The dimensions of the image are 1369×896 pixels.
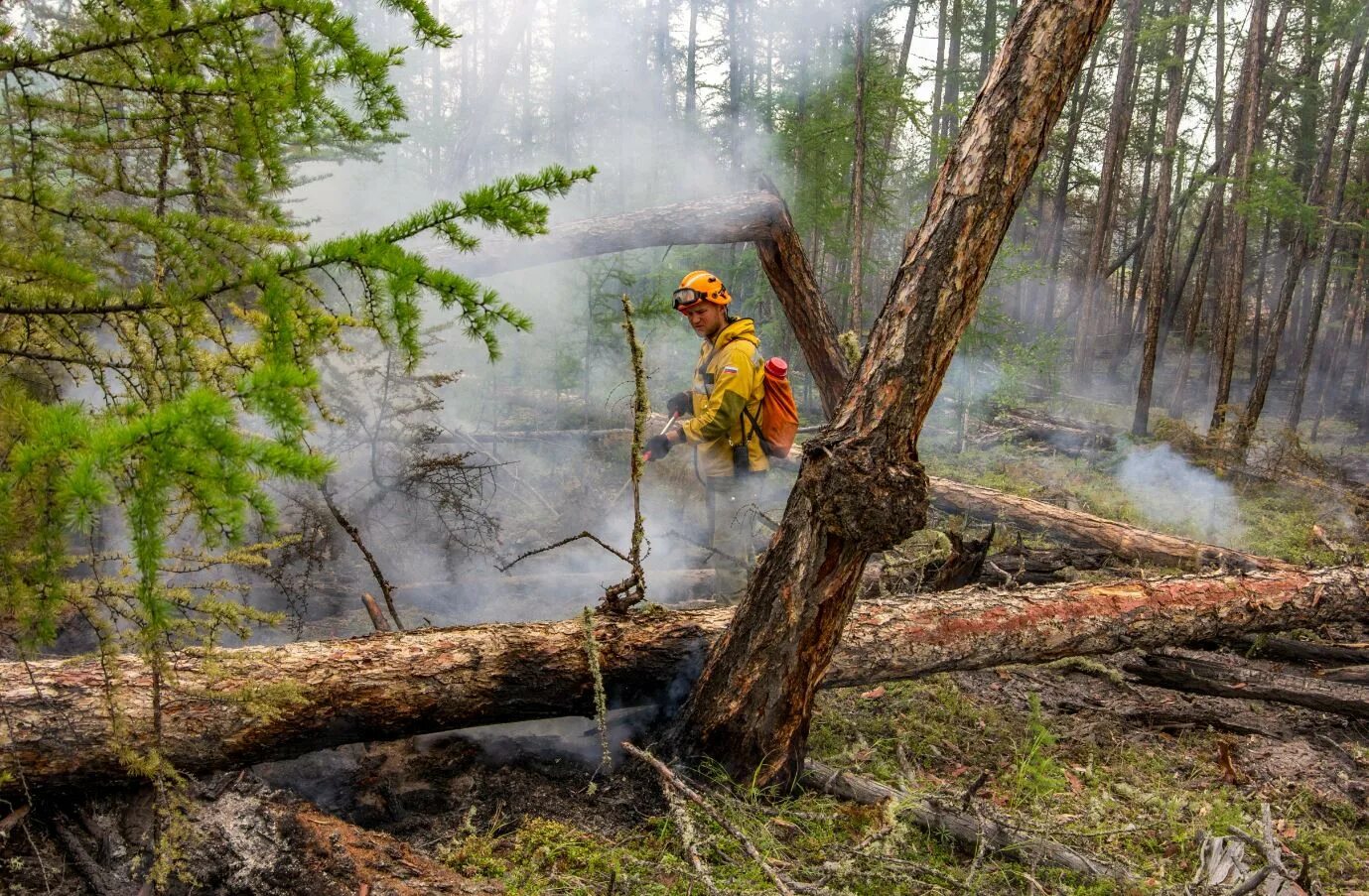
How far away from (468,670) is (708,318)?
10.6 ft

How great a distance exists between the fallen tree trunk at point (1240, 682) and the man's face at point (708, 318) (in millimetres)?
3657

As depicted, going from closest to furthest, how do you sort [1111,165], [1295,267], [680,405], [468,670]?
[468,670], [680,405], [1295,267], [1111,165]

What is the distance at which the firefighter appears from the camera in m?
5.70

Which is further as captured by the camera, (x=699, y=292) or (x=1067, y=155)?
(x=1067, y=155)

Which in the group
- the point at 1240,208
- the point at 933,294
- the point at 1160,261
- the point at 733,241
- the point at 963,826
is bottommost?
the point at 963,826

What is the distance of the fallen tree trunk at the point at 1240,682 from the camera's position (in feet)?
15.1

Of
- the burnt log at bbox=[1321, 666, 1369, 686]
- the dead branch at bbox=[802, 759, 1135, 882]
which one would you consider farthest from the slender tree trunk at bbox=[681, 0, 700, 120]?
the dead branch at bbox=[802, 759, 1135, 882]

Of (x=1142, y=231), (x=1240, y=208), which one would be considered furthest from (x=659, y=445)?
(x=1142, y=231)

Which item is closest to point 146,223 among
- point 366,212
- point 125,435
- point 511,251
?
point 125,435

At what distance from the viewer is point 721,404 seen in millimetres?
5734

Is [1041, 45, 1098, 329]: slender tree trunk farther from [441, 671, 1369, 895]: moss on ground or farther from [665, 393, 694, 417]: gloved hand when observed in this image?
[441, 671, 1369, 895]: moss on ground

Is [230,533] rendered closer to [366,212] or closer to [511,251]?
[511,251]

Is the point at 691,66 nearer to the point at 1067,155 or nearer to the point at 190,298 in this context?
the point at 1067,155

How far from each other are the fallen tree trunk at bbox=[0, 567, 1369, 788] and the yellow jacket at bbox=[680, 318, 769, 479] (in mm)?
1889
